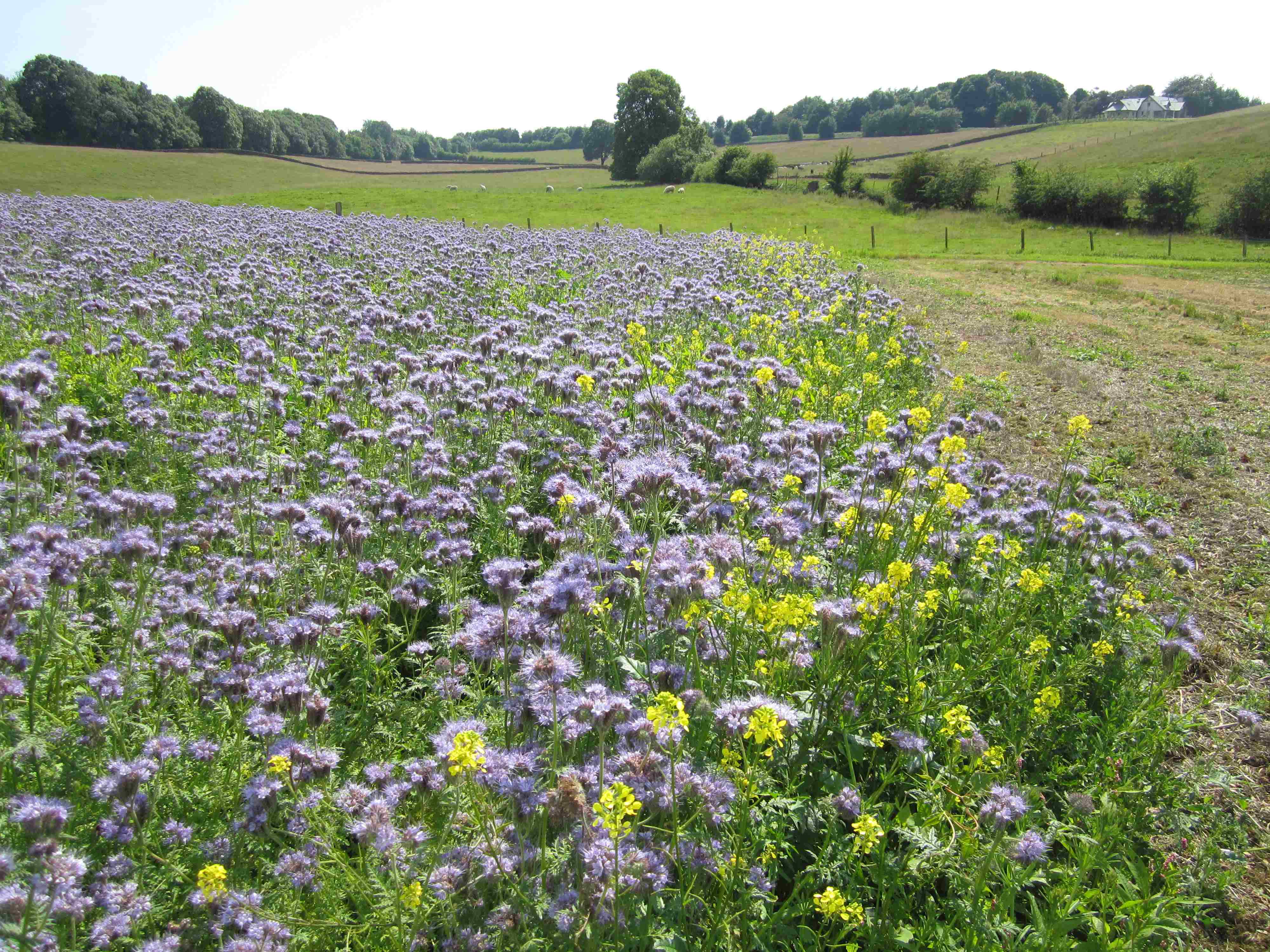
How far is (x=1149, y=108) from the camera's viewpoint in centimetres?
13100

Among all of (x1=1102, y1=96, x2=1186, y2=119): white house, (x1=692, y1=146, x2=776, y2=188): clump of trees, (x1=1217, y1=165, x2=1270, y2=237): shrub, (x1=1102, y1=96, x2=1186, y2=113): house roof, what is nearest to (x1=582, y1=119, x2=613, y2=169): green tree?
(x1=692, y1=146, x2=776, y2=188): clump of trees

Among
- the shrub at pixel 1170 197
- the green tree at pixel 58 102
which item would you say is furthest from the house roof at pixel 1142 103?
the green tree at pixel 58 102

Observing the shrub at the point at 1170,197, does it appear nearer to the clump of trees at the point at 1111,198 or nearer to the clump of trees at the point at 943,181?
the clump of trees at the point at 1111,198

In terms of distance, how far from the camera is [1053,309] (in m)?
20.0

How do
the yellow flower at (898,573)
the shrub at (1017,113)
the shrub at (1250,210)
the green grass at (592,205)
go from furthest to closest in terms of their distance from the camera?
the shrub at (1017,113)
the shrub at (1250,210)
the green grass at (592,205)
the yellow flower at (898,573)

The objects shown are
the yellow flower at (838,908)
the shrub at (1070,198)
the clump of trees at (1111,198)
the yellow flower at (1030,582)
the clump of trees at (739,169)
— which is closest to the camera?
the yellow flower at (838,908)

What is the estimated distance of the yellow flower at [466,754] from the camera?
2.26 meters

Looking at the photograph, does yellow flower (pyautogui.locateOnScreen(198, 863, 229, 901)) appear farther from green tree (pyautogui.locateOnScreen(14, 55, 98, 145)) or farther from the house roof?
the house roof

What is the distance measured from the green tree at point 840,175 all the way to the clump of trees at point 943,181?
5.11 m

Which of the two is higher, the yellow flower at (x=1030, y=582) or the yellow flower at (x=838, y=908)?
the yellow flower at (x=1030, y=582)

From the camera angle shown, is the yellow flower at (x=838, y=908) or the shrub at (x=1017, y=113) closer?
the yellow flower at (x=838, y=908)

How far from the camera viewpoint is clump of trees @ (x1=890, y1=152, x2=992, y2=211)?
58781 millimetres

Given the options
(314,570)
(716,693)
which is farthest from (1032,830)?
(314,570)

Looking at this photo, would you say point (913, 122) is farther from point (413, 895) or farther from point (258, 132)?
point (413, 895)
